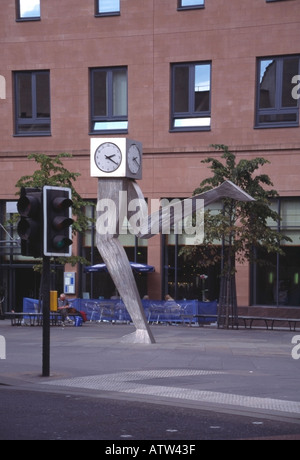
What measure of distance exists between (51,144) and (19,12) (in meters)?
5.83

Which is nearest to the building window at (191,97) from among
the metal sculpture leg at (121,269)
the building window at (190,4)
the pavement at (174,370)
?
the building window at (190,4)

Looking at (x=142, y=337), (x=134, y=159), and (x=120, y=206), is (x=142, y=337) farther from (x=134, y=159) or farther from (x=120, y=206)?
(x=134, y=159)

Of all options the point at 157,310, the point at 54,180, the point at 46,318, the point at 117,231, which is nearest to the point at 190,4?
the point at 54,180

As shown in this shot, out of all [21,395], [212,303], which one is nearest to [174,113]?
[212,303]

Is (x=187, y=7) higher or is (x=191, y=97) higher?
(x=187, y=7)

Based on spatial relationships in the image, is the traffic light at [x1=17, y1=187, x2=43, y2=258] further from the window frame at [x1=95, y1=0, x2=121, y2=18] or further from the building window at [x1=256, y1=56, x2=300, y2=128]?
the window frame at [x1=95, y1=0, x2=121, y2=18]

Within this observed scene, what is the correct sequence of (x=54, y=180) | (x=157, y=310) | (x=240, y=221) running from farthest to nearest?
(x=157, y=310), (x=54, y=180), (x=240, y=221)

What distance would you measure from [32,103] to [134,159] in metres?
13.2

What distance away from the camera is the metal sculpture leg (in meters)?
20.2

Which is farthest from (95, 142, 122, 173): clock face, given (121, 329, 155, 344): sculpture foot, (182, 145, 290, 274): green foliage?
(182, 145, 290, 274): green foliage

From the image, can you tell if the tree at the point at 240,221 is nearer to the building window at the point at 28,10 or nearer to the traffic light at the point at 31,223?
the building window at the point at 28,10

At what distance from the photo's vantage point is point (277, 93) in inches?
1161

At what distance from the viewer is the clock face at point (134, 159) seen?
66.9 ft

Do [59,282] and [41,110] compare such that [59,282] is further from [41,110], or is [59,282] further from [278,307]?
[278,307]
